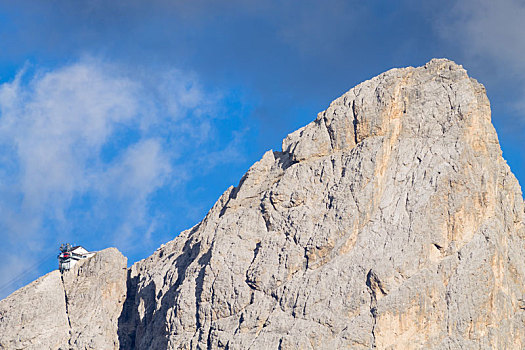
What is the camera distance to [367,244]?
278 feet

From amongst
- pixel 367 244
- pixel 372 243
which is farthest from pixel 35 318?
pixel 372 243

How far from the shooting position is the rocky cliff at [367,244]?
265ft

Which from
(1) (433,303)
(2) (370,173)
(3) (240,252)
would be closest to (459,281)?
(1) (433,303)

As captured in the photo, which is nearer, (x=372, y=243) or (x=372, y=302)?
(x=372, y=302)

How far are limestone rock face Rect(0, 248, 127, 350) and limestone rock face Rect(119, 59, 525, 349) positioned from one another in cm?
562

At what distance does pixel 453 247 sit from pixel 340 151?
15690mm

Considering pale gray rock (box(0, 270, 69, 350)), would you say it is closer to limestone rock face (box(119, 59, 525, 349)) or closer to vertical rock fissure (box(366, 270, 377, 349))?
limestone rock face (box(119, 59, 525, 349))

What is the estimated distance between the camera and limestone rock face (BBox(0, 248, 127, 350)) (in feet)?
332

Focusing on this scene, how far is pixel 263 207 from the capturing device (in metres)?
92.6

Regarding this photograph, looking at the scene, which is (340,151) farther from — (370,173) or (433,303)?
(433,303)

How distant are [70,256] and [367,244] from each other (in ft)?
141

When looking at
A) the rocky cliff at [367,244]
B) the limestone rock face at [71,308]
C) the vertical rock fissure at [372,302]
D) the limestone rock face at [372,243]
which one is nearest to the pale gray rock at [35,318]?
the limestone rock face at [71,308]

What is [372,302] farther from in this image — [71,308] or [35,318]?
[35,318]

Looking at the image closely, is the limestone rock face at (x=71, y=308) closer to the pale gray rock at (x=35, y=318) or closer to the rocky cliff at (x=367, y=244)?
the pale gray rock at (x=35, y=318)
